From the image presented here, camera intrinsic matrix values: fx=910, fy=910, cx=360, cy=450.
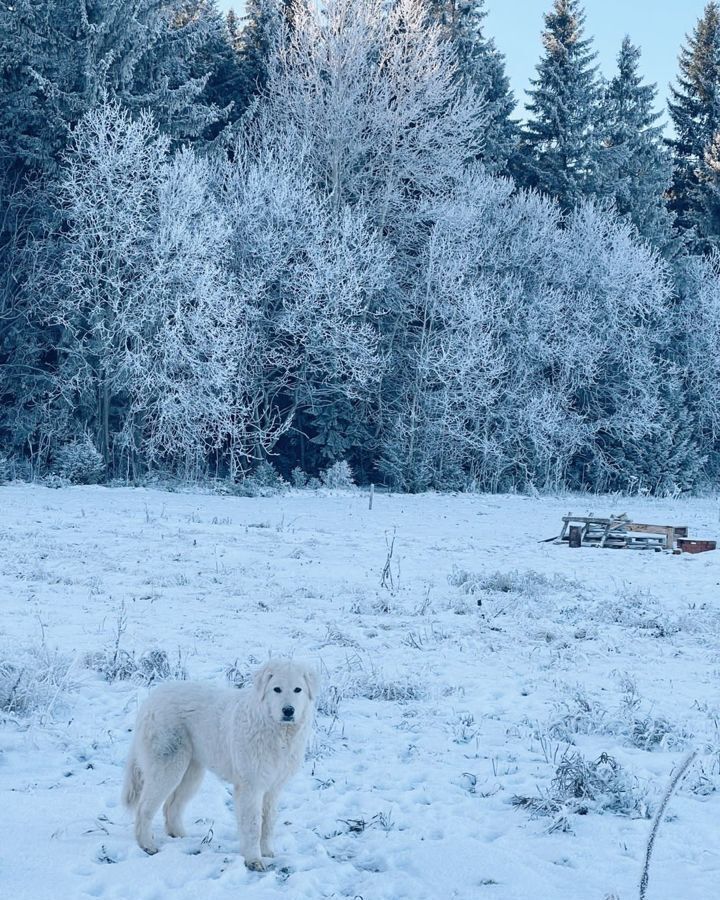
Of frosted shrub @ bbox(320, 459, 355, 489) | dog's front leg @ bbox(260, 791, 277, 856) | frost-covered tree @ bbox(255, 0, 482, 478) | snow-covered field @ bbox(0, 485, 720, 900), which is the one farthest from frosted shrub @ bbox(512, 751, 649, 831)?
frost-covered tree @ bbox(255, 0, 482, 478)

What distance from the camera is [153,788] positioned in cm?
439

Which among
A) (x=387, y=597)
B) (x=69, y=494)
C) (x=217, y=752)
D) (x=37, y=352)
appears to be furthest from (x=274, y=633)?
(x=37, y=352)

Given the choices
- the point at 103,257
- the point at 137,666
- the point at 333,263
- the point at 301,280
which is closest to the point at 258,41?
the point at 333,263

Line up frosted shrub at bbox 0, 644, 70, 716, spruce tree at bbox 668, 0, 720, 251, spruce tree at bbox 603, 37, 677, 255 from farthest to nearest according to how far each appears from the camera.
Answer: spruce tree at bbox 668, 0, 720, 251 < spruce tree at bbox 603, 37, 677, 255 < frosted shrub at bbox 0, 644, 70, 716

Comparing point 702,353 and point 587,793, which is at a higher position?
point 702,353

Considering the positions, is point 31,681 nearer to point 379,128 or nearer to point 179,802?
point 179,802

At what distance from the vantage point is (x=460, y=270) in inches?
1262

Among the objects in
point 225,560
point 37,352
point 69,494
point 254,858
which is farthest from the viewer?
point 37,352

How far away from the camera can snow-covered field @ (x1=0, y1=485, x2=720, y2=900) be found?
14.3 ft

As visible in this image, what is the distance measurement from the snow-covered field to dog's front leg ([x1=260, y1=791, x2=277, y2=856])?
13 cm

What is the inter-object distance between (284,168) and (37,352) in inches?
394

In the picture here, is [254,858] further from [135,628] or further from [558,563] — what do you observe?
[558,563]

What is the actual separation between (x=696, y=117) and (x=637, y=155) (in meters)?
7.66

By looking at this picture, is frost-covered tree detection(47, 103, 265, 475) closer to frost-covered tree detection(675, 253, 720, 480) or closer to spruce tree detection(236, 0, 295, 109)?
spruce tree detection(236, 0, 295, 109)
